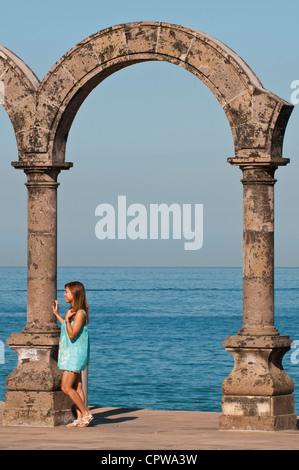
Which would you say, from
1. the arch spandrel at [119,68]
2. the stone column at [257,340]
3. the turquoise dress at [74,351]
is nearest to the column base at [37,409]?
the turquoise dress at [74,351]

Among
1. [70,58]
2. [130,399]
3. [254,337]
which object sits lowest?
[130,399]

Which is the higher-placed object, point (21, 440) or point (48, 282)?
point (48, 282)

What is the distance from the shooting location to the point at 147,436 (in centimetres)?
1097

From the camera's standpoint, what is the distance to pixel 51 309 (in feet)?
41.0

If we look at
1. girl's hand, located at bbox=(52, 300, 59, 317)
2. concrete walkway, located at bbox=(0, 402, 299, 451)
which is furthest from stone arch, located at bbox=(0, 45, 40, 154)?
concrete walkway, located at bbox=(0, 402, 299, 451)

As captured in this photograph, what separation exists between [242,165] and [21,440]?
3706 mm

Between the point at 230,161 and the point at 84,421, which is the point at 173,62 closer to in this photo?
the point at 230,161

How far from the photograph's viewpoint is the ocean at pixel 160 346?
31.4 metres

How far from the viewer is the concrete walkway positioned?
10062mm

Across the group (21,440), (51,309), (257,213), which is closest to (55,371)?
(51,309)

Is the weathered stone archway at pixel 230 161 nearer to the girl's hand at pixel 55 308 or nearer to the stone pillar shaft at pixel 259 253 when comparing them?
the stone pillar shaft at pixel 259 253

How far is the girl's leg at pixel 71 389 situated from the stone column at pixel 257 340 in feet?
4.95
